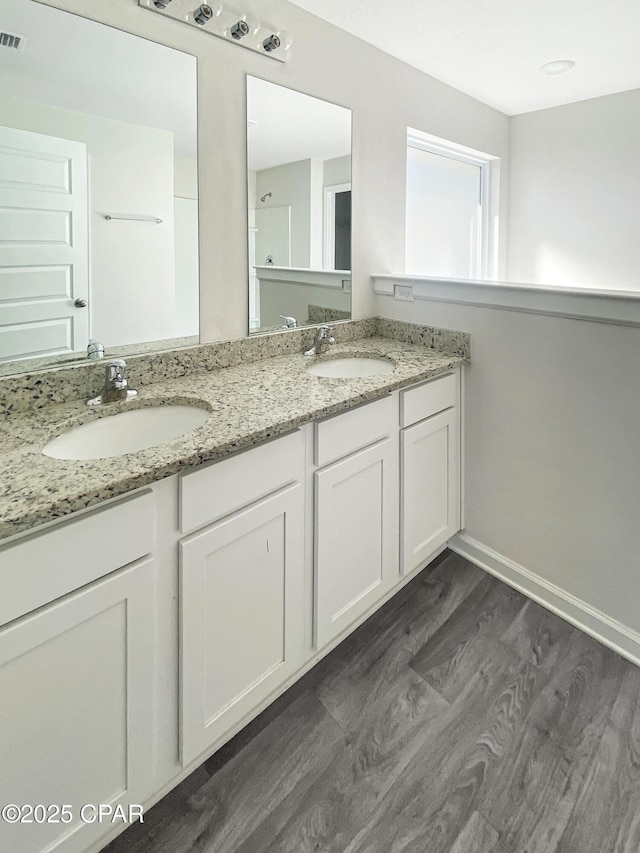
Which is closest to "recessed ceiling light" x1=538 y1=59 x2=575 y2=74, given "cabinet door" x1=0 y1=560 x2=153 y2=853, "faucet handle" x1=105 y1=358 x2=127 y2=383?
"faucet handle" x1=105 y1=358 x2=127 y2=383

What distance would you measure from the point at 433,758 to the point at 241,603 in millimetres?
663

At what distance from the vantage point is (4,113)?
124 centimetres

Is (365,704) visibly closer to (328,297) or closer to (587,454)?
(587,454)

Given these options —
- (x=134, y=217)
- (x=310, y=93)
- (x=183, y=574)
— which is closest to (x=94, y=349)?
(x=134, y=217)

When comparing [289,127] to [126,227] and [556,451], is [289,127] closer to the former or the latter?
[126,227]

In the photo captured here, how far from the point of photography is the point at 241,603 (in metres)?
1.24

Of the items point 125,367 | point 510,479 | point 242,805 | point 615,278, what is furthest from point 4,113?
point 615,278

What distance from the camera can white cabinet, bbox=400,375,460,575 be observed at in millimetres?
1818

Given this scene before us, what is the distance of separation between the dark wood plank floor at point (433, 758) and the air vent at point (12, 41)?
6.19 ft

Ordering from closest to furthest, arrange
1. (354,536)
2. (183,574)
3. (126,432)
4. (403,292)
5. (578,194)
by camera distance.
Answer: (183,574), (126,432), (354,536), (403,292), (578,194)

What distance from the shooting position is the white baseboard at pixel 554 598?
1685 millimetres

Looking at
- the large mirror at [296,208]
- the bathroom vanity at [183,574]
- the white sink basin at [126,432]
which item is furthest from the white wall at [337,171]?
the white sink basin at [126,432]

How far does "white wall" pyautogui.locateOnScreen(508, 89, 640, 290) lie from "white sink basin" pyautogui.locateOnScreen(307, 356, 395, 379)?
1741 mm

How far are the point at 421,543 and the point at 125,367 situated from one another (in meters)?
1.25
